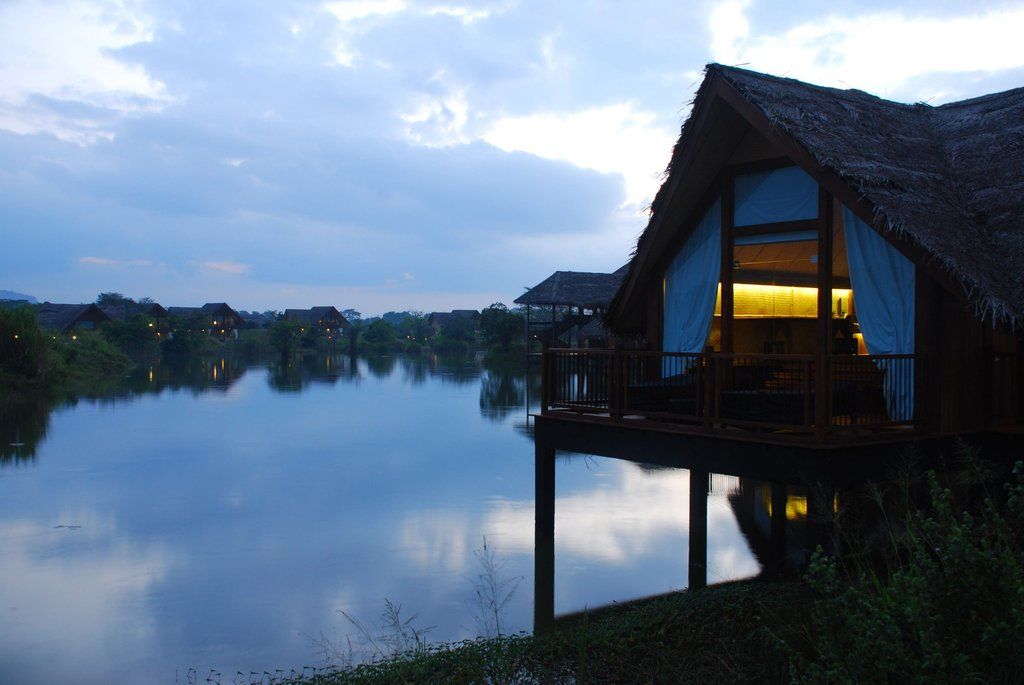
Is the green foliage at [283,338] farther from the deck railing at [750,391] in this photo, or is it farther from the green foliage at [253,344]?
the deck railing at [750,391]

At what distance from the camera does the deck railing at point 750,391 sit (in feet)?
24.4

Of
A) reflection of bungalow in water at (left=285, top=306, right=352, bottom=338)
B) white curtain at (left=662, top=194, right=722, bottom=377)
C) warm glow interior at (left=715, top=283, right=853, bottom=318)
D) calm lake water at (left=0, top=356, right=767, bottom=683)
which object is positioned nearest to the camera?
calm lake water at (left=0, top=356, right=767, bottom=683)

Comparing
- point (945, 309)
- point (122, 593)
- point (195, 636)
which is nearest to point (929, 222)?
point (945, 309)

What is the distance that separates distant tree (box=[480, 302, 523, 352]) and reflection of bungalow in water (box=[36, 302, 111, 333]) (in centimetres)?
3002

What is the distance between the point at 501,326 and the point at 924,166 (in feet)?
180

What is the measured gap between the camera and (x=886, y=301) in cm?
852

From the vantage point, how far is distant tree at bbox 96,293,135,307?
97.4 metres

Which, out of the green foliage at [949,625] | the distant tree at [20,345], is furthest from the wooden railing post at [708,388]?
the distant tree at [20,345]

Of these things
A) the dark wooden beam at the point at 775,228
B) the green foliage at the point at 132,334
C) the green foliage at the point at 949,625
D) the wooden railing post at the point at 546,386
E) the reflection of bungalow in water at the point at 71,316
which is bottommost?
the green foliage at the point at 949,625

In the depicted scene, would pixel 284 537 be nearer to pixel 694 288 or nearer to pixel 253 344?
pixel 694 288

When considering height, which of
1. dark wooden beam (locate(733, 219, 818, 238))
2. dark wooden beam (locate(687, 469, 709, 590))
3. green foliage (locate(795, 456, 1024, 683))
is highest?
dark wooden beam (locate(733, 219, 818, 238))

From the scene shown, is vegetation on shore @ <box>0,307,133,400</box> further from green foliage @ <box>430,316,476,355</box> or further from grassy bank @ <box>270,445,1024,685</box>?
green foliage @ <box>430,316,476,355</box>

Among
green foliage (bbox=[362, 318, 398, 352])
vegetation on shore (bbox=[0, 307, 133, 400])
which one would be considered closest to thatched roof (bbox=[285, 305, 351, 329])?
green foliage (bbox=[362, 318, 398, 352])

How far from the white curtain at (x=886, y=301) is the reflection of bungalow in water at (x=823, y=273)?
0.01m
